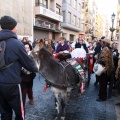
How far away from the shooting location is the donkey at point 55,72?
429 centimetres

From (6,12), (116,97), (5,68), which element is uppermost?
(6,12)

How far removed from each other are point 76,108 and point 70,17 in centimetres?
3577

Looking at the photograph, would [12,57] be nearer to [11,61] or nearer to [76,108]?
[11,61]

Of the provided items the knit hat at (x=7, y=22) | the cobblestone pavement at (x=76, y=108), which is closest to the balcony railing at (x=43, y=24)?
the cobblestone pavement at (x=76, y=108)

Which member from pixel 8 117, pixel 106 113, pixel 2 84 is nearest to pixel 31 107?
pixel 106 113

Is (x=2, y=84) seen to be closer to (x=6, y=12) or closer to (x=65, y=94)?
(x=65, y=94)

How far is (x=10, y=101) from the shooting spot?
3191 millimetres

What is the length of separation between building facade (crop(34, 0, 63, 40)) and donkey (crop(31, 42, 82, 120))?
2164cm

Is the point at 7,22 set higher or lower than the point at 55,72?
higher

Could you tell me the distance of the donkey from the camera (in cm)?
429

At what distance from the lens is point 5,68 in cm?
304

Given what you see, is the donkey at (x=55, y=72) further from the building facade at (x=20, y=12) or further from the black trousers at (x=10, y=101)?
the building facade at (x=20, y=12)

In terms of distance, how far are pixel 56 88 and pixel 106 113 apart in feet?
5.62

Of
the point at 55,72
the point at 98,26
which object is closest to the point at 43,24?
the point at 55,72
